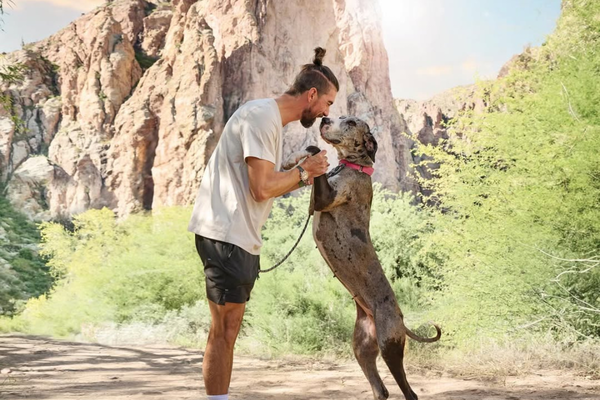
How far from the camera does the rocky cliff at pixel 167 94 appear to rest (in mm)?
51906

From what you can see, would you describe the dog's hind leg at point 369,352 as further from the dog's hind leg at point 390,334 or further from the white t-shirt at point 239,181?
the white t-shirt at point 239,181

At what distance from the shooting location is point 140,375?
7172mm

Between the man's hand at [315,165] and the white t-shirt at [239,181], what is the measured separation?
0.60 feet

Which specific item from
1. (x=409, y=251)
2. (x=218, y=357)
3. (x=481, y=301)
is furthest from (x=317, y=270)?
(x=218, y=357)

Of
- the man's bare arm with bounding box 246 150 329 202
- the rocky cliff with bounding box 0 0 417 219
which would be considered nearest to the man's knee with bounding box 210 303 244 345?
the man's bare arm with bounding box 246 150 329 202

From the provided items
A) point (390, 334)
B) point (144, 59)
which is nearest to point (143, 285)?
point (390, 334)

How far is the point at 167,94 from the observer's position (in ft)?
180

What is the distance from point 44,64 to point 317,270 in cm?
6966

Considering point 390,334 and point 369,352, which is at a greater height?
point 390,334

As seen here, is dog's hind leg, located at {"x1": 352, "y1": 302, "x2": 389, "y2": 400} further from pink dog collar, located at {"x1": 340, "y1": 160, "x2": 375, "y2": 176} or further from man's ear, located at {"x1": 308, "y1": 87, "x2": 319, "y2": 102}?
man's ear, located at {"x1": 308, "y1": 87, "x2": 319, "y2": 102}

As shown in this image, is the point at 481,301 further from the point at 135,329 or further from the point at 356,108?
the point at 356,108

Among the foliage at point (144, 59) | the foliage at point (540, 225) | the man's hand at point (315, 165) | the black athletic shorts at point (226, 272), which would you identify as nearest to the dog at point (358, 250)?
the man's hand at point (315, 165)

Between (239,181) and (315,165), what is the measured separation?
0.42 metres

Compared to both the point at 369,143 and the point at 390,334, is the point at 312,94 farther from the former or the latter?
the point at 390,334
